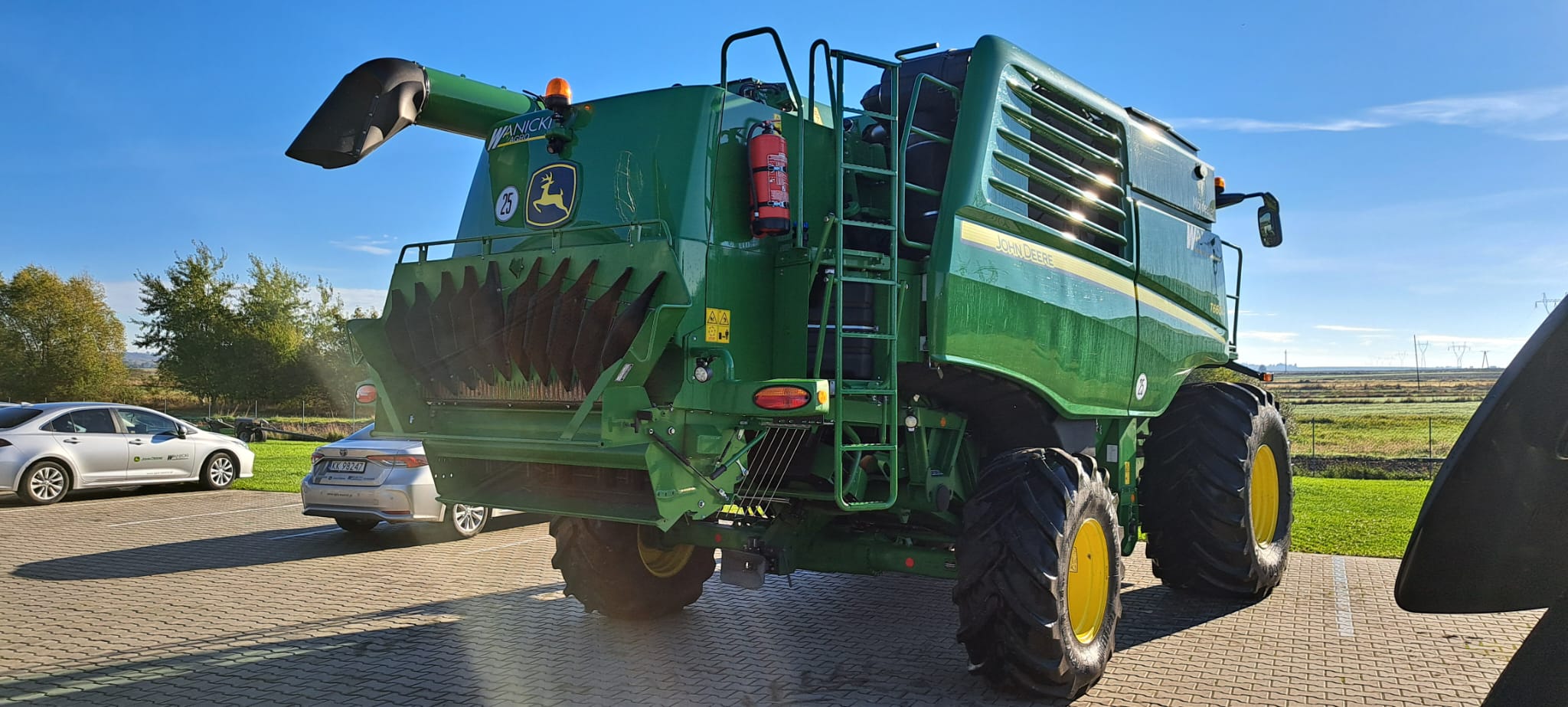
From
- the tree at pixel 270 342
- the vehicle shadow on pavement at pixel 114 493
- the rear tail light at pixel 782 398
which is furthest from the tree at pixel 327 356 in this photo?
the rear tail light at pixel 782 398

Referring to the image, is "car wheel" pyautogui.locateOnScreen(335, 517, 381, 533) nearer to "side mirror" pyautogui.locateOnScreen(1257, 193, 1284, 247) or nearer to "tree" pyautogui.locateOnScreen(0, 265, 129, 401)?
"side mirror" pyautogui.locateOnScreen(1257, 193, 1284, 247)

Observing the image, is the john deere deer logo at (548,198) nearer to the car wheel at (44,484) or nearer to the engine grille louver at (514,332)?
the engine grille louver at (514,332)

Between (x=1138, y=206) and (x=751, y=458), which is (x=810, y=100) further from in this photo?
(x=1138, y=206)

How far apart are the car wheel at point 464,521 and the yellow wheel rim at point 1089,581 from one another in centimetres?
729

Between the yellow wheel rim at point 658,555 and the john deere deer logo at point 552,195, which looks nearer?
the john deere deer logo at point 552,195

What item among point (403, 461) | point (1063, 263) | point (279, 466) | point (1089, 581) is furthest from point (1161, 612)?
point (279, 466)

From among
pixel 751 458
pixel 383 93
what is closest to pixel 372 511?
pixel 383 93

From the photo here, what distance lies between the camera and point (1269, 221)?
8.94 meters

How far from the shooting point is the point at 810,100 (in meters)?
5.29

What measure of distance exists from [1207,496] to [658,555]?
3.71 m

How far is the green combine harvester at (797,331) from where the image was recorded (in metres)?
5.04

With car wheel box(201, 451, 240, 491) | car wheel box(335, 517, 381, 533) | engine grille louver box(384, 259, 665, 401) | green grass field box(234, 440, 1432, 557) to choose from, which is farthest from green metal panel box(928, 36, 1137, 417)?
car wheel box(201, 451, 240, 491)

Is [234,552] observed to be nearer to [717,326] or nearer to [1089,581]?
→ [717,326]

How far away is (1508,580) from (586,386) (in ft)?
13.7
